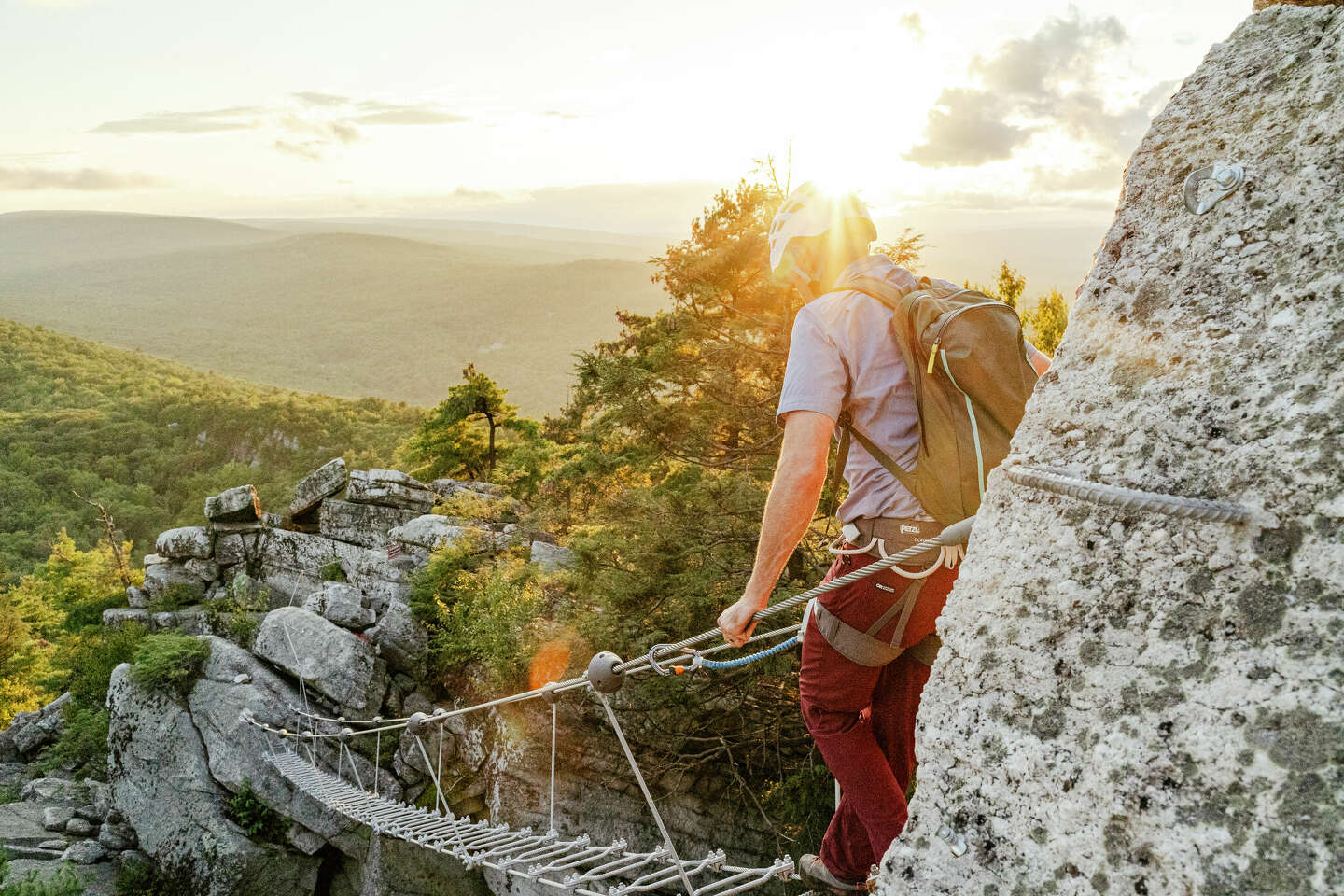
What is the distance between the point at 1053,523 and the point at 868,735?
1336 mm

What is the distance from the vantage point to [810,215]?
88.4 inches

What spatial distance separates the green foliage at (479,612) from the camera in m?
9.52

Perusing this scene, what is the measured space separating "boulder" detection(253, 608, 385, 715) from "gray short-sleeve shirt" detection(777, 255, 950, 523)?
34.5 feet

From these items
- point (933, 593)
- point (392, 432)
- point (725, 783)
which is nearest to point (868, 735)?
point (933, 593)

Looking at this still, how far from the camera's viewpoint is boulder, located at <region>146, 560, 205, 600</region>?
715 inches

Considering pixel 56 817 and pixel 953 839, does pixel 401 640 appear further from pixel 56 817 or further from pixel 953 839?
pixel 953 839

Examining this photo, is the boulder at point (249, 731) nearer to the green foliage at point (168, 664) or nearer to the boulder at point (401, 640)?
the green foliage at point (168, 664)

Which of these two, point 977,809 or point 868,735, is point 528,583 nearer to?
point 868,735

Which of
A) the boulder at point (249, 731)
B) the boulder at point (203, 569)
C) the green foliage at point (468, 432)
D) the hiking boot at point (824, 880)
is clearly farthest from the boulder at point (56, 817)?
the hiking boot at point (824, 880)

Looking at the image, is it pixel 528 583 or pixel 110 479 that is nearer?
pixel 528 583

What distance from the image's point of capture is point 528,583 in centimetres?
1049

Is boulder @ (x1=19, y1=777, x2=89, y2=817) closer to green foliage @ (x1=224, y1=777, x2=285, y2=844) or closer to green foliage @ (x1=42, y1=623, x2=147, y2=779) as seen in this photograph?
green foliage @ (x1=42, y1=623, x2=147, y2=779)

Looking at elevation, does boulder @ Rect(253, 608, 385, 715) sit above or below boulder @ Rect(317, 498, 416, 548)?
above

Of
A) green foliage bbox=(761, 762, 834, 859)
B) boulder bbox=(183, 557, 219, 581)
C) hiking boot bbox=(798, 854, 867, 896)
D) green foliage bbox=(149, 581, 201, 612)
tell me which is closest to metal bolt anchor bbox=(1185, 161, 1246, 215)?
hiking boot bbox=(798, 854, 867, 896)
